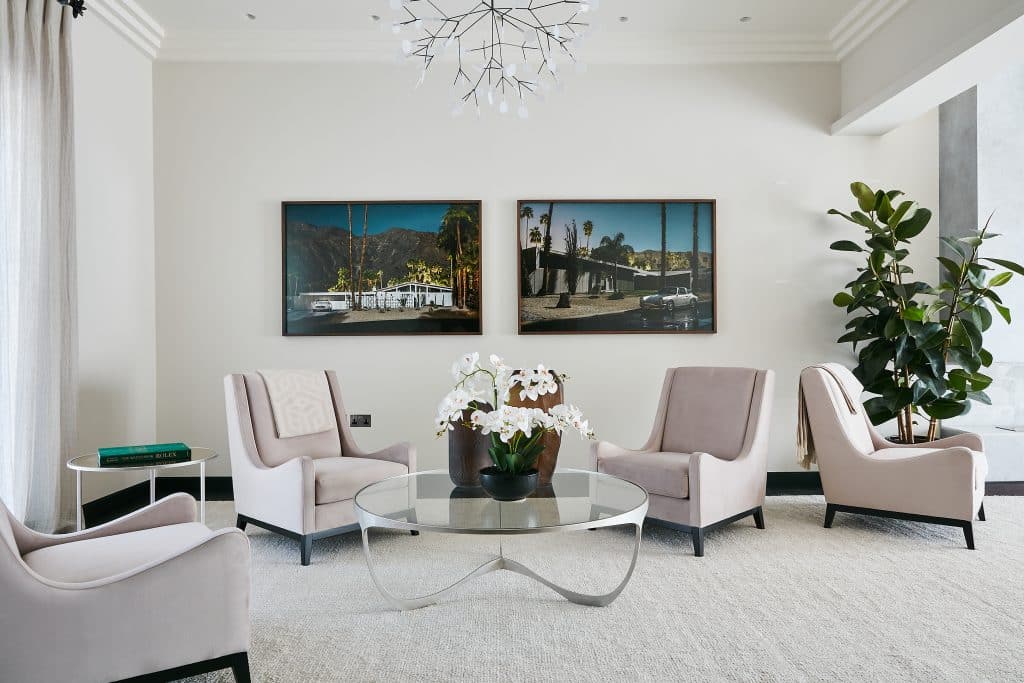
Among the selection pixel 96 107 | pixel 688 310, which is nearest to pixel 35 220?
pixel 96 107

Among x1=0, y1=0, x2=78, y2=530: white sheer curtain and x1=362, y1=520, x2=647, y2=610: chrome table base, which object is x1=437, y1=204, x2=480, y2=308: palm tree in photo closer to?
x1=0, y1=0, x2=78, y2=530: white sheer curtain

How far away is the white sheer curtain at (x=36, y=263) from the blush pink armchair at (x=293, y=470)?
873 millimetres

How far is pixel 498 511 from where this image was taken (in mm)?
2602

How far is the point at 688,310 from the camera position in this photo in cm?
498

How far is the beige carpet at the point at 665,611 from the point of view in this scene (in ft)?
7.43

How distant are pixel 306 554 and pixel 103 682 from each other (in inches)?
58.5

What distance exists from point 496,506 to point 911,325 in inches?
127

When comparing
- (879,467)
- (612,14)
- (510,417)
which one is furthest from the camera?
(612,14)

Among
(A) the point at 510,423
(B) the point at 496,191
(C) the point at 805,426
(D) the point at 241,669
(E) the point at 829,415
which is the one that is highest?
(B) the point at 496,191

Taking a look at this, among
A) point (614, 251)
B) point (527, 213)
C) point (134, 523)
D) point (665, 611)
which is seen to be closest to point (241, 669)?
point (134, 523)

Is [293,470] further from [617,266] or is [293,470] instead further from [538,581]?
[617,266]

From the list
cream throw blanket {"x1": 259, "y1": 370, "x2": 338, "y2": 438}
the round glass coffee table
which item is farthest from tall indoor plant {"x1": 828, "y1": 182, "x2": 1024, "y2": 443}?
cream throw blanket {"x1": 259, "y1": 370, "x2": 338, "y2": 438}

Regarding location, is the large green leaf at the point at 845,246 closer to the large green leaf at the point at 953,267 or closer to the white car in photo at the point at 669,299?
the large green leaf at the point at 953,267

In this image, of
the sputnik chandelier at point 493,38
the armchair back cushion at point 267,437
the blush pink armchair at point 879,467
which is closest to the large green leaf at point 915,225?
the blush pink armchair at point 879,467
